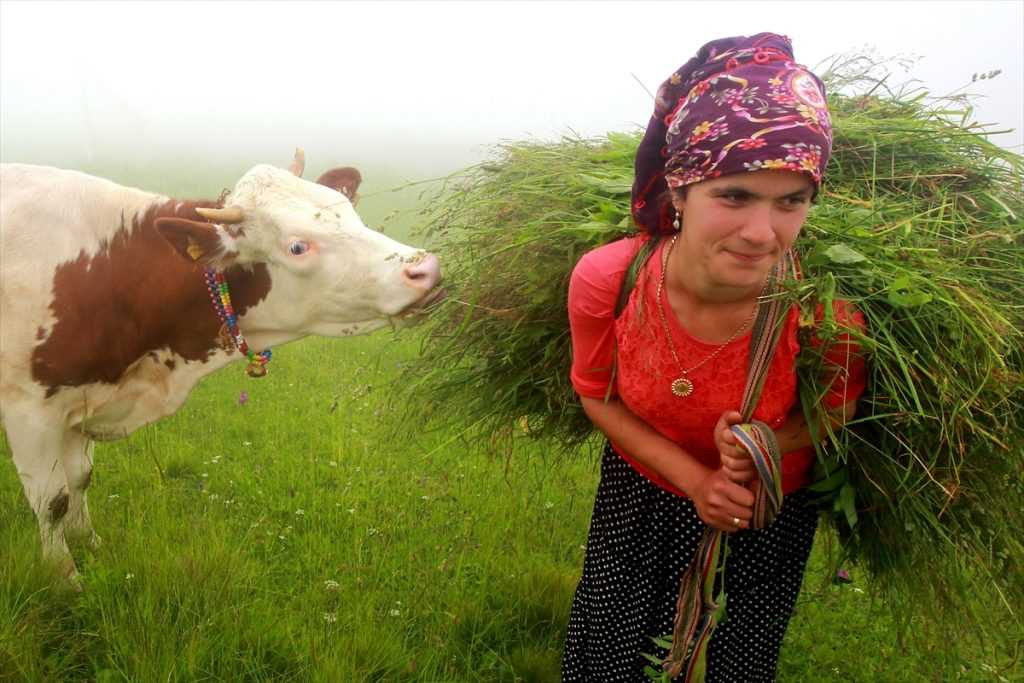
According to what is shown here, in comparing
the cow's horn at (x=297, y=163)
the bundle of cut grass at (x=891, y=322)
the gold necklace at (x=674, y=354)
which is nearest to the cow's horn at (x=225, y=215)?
the cow's horn at (x=297, y=163)

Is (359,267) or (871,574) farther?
(359,267)

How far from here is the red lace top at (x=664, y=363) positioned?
1.58 metres

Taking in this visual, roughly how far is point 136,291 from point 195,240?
1.33ft

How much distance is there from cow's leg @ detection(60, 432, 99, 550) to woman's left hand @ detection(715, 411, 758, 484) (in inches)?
111

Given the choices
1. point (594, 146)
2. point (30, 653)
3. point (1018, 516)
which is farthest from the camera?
point (594, 146)

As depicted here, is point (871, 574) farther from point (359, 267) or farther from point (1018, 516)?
point (359, 267)

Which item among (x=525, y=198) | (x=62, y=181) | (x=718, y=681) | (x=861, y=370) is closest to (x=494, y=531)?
(x=718, y=681)

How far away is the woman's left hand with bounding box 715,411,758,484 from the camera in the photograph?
1.51m

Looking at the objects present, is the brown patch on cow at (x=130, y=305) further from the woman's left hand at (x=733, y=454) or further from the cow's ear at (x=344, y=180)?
the woman's left hand at (x=733, y=454)

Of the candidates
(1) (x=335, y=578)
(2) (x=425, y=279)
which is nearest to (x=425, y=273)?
(2) (x=425, y=279)

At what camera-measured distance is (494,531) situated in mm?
3410

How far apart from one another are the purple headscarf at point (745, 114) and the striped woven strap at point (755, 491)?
269mm

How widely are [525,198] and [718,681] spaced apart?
60.2 inches

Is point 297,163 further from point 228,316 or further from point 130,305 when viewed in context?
point 130,305
